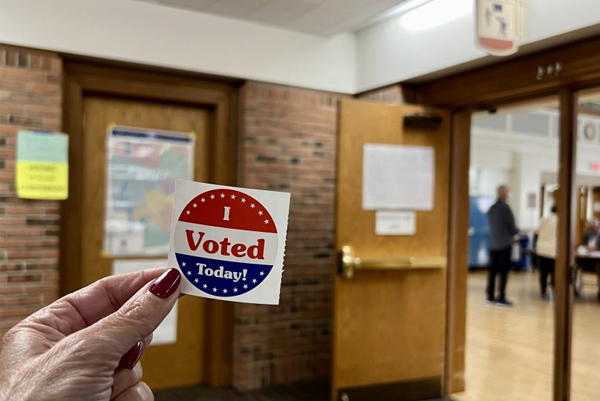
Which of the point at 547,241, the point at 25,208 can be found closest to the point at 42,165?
the point at 25,208

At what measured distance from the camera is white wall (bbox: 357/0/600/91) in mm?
2699

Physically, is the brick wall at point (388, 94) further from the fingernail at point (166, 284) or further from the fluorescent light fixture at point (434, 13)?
the fingernail at point (166, 284)

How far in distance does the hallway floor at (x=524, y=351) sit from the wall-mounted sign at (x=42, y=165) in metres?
3.01

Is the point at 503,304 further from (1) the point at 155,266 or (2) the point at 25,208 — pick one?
(2) the point at 25,208

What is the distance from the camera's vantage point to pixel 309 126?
400 cm

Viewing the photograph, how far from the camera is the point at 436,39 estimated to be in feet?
11.3

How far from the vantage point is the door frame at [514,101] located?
9.71 feet

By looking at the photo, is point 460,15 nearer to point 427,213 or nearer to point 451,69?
point 451,69

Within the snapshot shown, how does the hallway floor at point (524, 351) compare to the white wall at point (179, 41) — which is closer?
the white wall at point (179, 41)

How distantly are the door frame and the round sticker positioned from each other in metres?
2.53

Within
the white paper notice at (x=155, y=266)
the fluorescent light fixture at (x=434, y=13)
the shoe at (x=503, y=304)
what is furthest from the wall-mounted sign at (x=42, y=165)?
the shoe at (x=503, y=304)

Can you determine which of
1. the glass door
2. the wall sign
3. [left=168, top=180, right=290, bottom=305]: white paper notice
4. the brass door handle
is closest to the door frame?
the glass door

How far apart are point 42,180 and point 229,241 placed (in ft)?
8.59

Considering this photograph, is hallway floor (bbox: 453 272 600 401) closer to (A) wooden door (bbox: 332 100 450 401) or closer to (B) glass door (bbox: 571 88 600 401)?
(B) glass door (bbox: 571 88 600 401)
